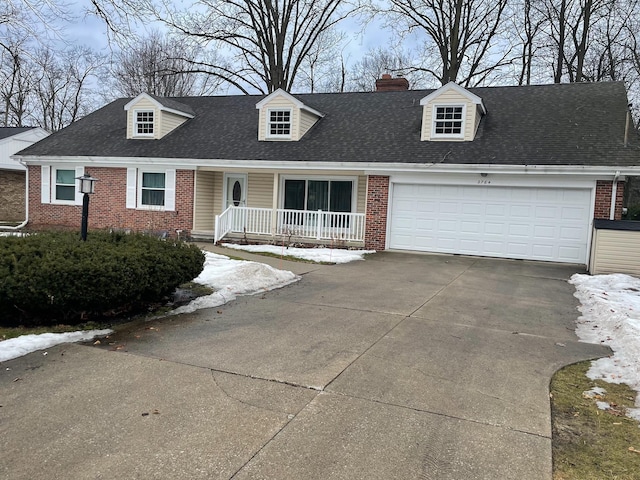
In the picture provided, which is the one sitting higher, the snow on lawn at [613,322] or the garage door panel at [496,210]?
the garage door panel at [496,210]

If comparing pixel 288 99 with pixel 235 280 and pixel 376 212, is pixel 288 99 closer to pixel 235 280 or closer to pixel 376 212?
pixel 376 212

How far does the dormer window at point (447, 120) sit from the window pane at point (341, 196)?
3.34 metres

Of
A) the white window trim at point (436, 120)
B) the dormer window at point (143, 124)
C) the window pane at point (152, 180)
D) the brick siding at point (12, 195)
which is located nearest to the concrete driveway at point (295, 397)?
the white window trim at point (436, 120)

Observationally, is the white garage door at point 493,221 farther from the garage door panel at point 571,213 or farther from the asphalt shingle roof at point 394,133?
the asphalt shingle roof at point 394,133

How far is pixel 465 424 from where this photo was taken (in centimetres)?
372

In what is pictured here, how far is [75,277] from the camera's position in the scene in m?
5.64

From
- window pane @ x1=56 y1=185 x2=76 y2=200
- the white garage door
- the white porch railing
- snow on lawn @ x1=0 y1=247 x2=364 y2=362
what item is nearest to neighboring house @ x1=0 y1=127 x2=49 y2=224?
window pane @ x1=56 y1=185 x2=76 y2=200

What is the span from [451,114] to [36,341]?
1342 cm

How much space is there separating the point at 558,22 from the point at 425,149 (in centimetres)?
1688

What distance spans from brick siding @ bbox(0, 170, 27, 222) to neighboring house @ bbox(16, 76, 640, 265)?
889 centimetres

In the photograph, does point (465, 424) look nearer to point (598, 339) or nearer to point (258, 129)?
point (598, 339)

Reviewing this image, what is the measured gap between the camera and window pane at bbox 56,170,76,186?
60.6ft

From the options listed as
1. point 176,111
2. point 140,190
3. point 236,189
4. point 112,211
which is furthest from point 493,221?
point 112,211

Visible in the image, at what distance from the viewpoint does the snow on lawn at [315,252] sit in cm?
1290
